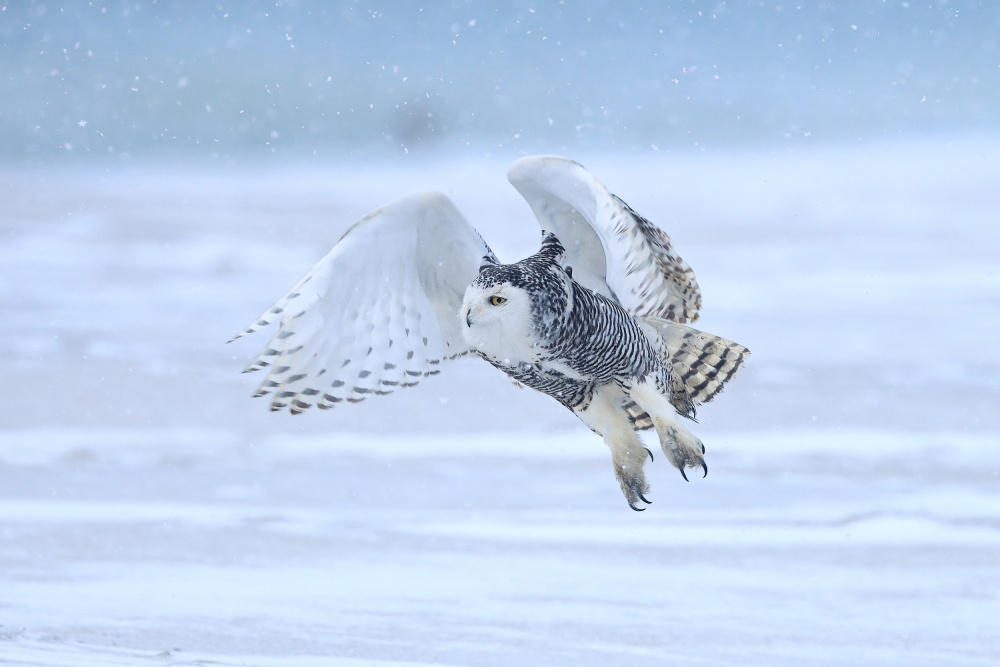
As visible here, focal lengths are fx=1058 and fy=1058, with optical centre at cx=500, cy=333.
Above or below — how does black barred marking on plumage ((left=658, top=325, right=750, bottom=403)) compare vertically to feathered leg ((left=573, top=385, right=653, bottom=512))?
above

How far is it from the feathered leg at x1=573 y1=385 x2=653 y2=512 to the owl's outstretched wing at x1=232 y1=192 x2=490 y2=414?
54 centimetres

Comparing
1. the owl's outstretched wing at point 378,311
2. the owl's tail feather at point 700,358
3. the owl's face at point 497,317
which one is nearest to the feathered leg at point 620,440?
the owl's tail feather at point 700,358

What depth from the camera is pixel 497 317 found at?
3.21m

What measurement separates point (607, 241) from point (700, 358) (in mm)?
1065

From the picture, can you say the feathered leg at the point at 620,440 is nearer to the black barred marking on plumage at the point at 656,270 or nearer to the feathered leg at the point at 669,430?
the feathered leg at the point at 669,430

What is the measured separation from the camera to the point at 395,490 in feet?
20.1

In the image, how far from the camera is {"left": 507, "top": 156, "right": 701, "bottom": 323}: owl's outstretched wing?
305 centimetres

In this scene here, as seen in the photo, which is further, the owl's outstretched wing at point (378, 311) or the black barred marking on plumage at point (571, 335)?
the owl's outstretched wing at point (378, 311)

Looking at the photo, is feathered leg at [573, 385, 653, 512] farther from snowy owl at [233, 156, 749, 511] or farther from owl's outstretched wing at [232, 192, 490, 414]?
owl's outstretched wing at [232, 192, 490, 414]

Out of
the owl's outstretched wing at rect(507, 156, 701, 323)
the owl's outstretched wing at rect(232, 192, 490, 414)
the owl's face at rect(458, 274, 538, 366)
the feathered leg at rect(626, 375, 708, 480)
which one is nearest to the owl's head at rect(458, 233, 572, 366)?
the owl's face at rect(458, 274, 538, 366)

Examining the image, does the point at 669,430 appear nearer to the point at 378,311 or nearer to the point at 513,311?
the point at 513,311

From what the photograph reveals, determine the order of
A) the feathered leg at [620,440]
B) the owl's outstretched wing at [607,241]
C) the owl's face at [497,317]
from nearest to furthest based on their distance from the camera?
the owl's outstretched wing at [607,241]
the owl's face at [497,317]
the feathered leg at [620,440]

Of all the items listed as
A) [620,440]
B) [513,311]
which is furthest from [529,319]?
[620,440]

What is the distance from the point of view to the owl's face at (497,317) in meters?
3.20
